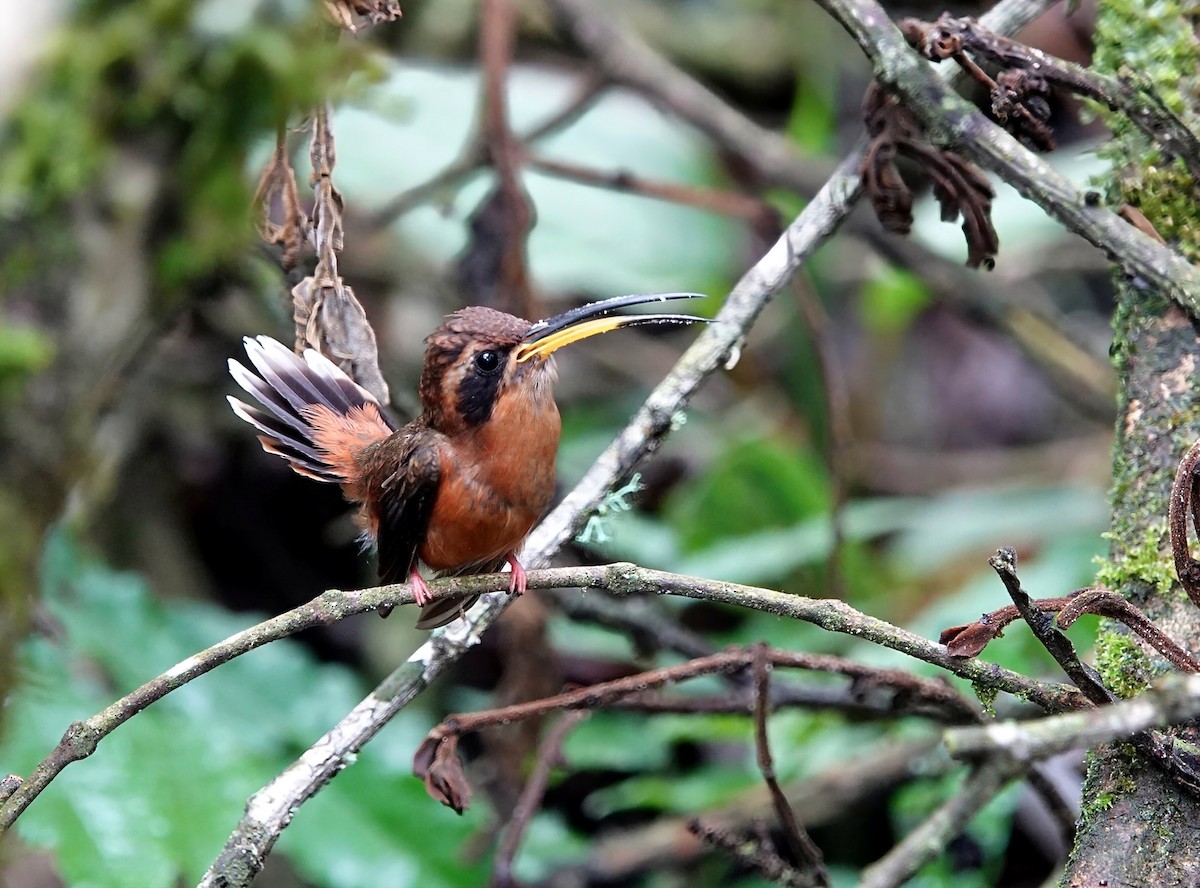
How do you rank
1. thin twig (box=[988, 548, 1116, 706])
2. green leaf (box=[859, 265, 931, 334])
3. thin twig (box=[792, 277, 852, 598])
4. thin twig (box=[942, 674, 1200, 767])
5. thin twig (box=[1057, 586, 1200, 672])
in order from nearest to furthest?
thin twig (box=[942, 674, 1200, 767]) → thin twig (box=[988, 548, 1116, 706]) → thin twig (box=[1057, 586, 1200, 672]) → thin twig (box=[792, 277, 852, 598]) → green leaf (box=[859, 265, 931, 334])

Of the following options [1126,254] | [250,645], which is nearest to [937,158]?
[1126,254]

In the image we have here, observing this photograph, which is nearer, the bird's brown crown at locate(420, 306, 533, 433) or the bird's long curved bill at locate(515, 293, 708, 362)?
the bird's long curved bill at locate(515, 293, 708, 362)

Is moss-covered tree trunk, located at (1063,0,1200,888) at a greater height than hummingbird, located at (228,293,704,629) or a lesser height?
lesser

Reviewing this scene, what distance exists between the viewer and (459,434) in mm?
2721

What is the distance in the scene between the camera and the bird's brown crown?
270 centimetres

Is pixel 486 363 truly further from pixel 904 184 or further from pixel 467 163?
pixel 467 163

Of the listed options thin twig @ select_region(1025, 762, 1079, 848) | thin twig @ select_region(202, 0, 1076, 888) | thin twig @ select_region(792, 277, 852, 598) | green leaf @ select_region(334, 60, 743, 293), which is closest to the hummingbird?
thin twig @ select_region(202, 0, 1076, 888)

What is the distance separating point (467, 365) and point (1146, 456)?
4.52ft

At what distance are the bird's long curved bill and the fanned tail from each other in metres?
0.40

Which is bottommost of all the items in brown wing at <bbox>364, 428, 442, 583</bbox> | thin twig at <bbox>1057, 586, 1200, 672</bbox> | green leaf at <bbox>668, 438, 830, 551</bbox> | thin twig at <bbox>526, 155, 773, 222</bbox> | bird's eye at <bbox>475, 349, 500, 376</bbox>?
thin twig at <bbox>1057, 586, 1200, 672</bbox>

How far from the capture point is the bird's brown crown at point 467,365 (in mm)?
2695

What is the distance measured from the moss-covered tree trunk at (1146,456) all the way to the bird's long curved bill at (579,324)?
849 millimetres

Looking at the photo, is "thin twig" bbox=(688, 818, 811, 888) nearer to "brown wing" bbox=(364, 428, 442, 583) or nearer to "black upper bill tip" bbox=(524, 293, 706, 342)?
"brown wing" bbox=(364, 428, 442, 583)

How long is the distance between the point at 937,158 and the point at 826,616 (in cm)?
103
